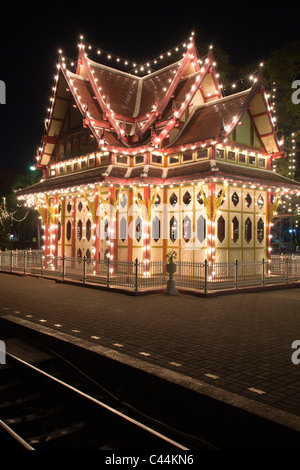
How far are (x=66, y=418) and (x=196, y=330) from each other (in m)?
4.07

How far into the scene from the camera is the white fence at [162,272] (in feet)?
45.5

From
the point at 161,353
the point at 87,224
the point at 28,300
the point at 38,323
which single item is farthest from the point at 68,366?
the point at 87,224

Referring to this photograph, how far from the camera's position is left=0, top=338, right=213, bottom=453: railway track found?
3.95 meters

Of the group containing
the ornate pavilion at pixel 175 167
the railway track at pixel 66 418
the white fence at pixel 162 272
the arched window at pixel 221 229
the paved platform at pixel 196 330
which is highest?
the ornate pavilion at pixel 175 167

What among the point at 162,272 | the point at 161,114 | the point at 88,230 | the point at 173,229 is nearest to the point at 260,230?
the point at 173,229

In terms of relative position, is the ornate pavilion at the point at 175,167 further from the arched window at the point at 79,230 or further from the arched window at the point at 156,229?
the arched window at the point at 79,230

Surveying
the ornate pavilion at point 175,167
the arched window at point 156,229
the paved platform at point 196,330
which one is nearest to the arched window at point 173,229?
the ornate pavilion at point 175,167

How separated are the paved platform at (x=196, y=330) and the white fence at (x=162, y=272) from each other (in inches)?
28.8

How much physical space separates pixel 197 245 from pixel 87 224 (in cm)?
658

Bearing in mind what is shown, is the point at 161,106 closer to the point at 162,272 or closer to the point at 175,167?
the point at 175,167

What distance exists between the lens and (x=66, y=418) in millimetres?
4645

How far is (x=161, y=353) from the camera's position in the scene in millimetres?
6426

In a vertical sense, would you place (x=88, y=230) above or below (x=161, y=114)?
below

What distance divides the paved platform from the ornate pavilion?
3.93 meters
